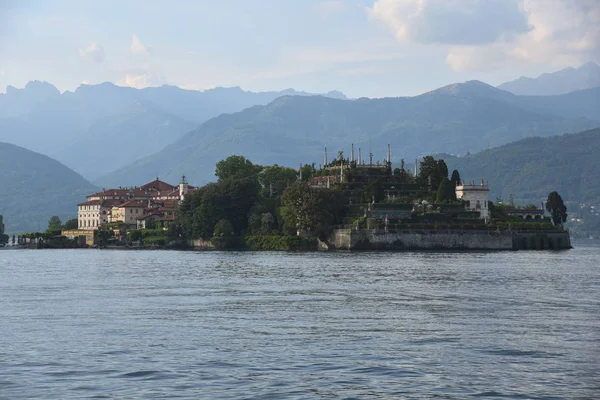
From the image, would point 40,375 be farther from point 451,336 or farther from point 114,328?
point 451,336

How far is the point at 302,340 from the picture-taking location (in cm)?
3769

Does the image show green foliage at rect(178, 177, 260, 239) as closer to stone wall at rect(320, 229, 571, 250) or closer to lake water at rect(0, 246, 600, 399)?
stone wall at rect(320, 229, 571, 250)

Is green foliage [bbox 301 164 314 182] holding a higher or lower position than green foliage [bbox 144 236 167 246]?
higher

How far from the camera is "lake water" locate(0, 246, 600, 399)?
1163 inches

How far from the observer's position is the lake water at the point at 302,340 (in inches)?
1163

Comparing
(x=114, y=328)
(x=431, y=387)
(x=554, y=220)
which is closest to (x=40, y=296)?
(x=114, y=328)

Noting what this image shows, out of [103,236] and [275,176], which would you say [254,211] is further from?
[103,236]

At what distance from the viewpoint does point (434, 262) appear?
9819cm

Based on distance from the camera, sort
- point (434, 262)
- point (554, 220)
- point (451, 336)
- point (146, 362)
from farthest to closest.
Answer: point (554, 220) < point (434, 262) < point (451, 336) < point (146, 362)

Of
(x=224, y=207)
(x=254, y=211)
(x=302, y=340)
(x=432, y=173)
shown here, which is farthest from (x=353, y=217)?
(x=302, y=340)

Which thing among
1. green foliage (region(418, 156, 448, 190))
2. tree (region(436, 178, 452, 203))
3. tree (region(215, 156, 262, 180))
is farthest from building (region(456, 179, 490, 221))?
tree (region(215, 156, 262, 180))

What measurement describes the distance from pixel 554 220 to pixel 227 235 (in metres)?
57.0

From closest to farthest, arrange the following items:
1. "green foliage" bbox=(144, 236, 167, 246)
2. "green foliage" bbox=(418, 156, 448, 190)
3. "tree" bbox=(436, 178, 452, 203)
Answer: "tree" bbox=(436, 178, 452, 203) → "green foliage" bbox=(418, 156, 448, 190) → "green foliage" bbox=(144, 236, 167, 246)

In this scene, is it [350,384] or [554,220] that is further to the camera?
[554,220]
